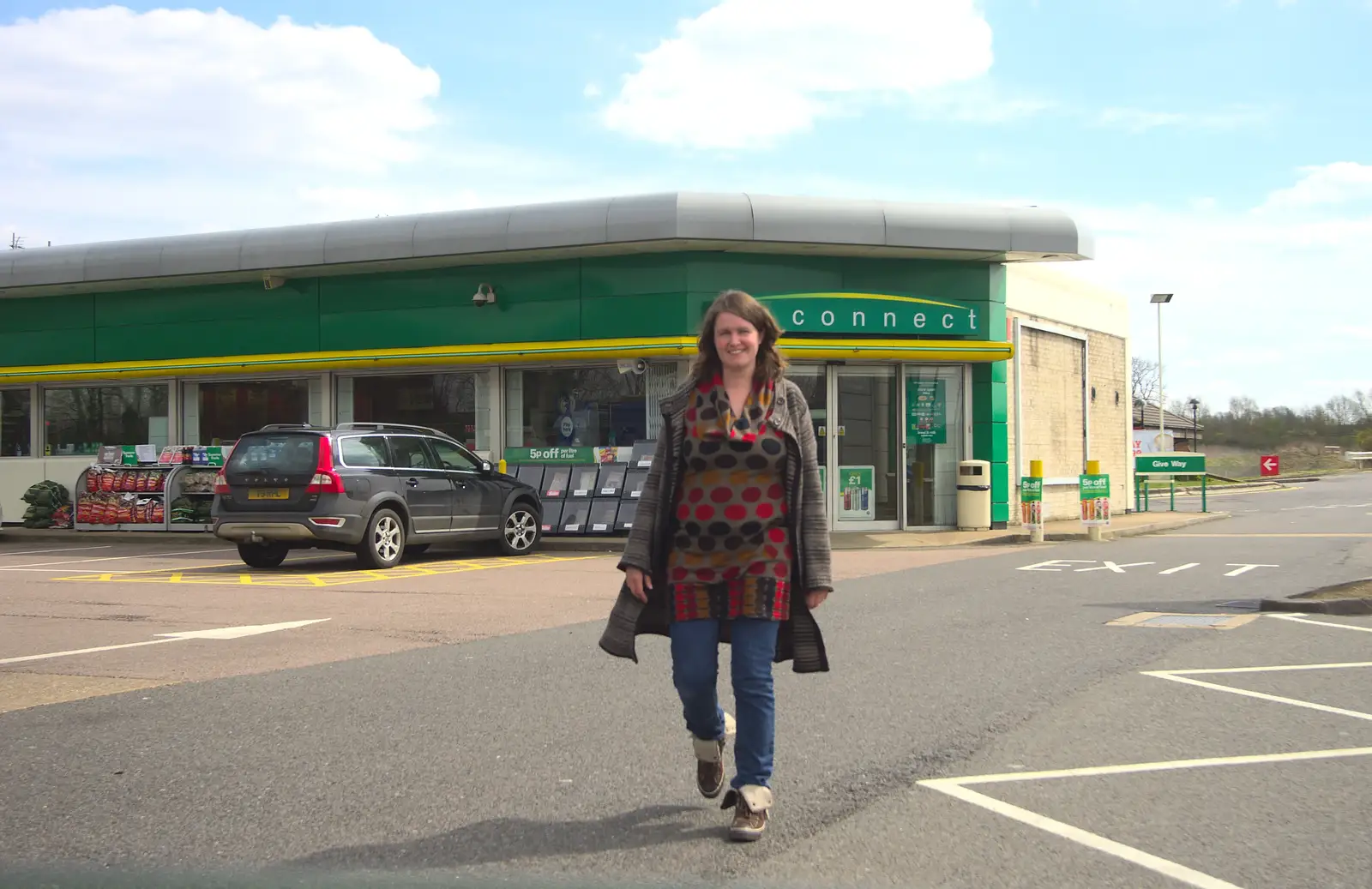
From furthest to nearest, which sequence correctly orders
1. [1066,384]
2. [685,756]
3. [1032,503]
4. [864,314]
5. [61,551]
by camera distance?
1. [1066,384]
2. [864,314]
3. [1032,503]
4. [61,551]
5. [685,756]

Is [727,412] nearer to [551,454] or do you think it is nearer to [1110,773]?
[1110,773]

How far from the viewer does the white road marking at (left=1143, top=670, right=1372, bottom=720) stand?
5.98 metres

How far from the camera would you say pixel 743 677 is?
12.9ft

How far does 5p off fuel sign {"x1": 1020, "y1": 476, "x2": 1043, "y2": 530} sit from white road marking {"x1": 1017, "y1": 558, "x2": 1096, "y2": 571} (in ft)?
11.3

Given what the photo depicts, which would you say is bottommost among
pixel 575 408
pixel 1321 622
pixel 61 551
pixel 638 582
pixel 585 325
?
pixel 1321 622

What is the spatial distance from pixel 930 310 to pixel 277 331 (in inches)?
448

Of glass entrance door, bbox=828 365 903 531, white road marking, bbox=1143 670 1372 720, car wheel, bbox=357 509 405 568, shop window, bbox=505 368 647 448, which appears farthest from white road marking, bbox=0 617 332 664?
glass entrance door, bbox=828 365 903 531

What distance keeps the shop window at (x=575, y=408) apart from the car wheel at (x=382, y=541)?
5.66m

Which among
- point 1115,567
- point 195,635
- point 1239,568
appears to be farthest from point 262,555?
point 1239,568

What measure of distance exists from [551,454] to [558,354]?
63.1 inches

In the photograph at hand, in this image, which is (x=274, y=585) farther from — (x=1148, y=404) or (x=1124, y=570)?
(x=1148, y=404)

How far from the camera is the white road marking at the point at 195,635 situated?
7.88 metres

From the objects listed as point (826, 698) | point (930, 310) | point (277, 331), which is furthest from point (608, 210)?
point (826, 698)

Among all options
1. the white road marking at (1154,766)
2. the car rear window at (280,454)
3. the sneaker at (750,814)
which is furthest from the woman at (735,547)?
the car rear window at (280,454)
